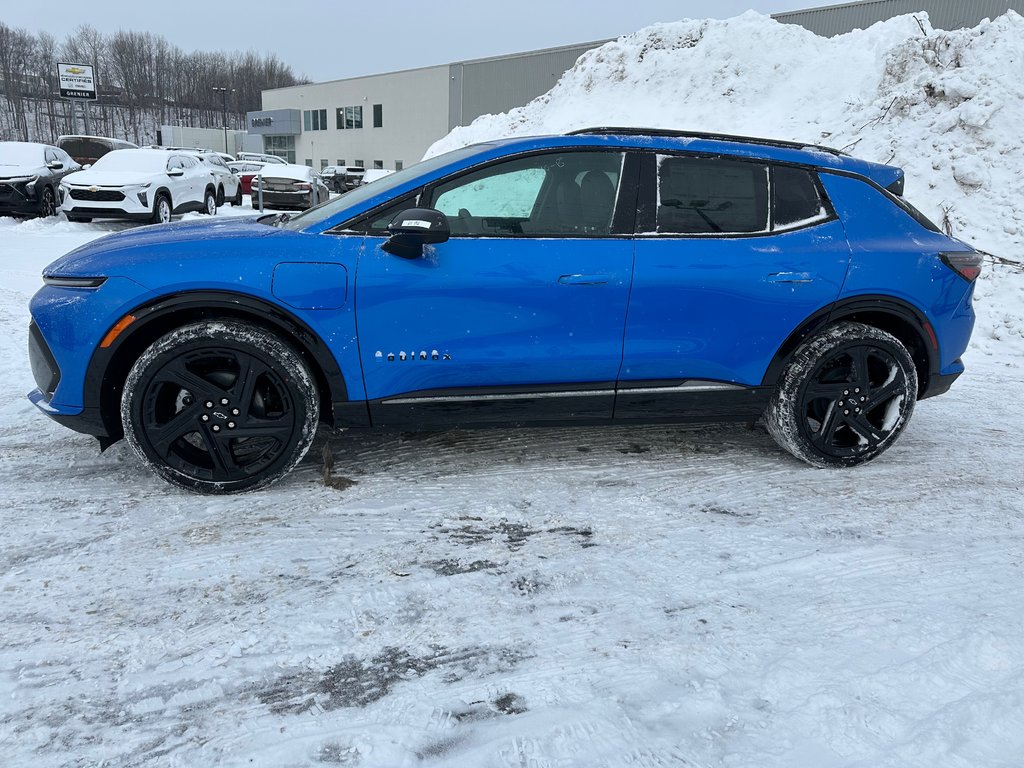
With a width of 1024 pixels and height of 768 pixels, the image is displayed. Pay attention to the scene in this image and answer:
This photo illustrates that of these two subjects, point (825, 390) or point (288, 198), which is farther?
point (288, 198)

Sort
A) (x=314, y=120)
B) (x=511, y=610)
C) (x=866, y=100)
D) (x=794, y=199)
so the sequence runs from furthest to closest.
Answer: (x=314, y=120) → (x=866, y=100) → (x=794, y=199) → (x=511, y=610)

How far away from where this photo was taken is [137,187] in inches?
521

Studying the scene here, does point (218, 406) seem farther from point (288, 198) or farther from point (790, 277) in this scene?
point (288, 198)

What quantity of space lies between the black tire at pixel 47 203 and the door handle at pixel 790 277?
1518cm

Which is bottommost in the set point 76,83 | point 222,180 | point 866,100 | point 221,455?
point 221,455

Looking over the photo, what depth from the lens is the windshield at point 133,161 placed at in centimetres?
1424

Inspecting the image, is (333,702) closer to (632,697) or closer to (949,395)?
(632,697)

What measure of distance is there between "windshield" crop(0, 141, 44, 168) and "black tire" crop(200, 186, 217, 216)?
3122 mm

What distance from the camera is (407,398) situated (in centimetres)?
330

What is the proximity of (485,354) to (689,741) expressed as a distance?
1830mm

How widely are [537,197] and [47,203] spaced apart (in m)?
14.7

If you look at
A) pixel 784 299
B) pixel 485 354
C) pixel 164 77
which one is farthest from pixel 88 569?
pixel 164 77

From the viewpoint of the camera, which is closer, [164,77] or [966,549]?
[966,549]

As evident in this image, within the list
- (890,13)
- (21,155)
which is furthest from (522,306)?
(890,13)
